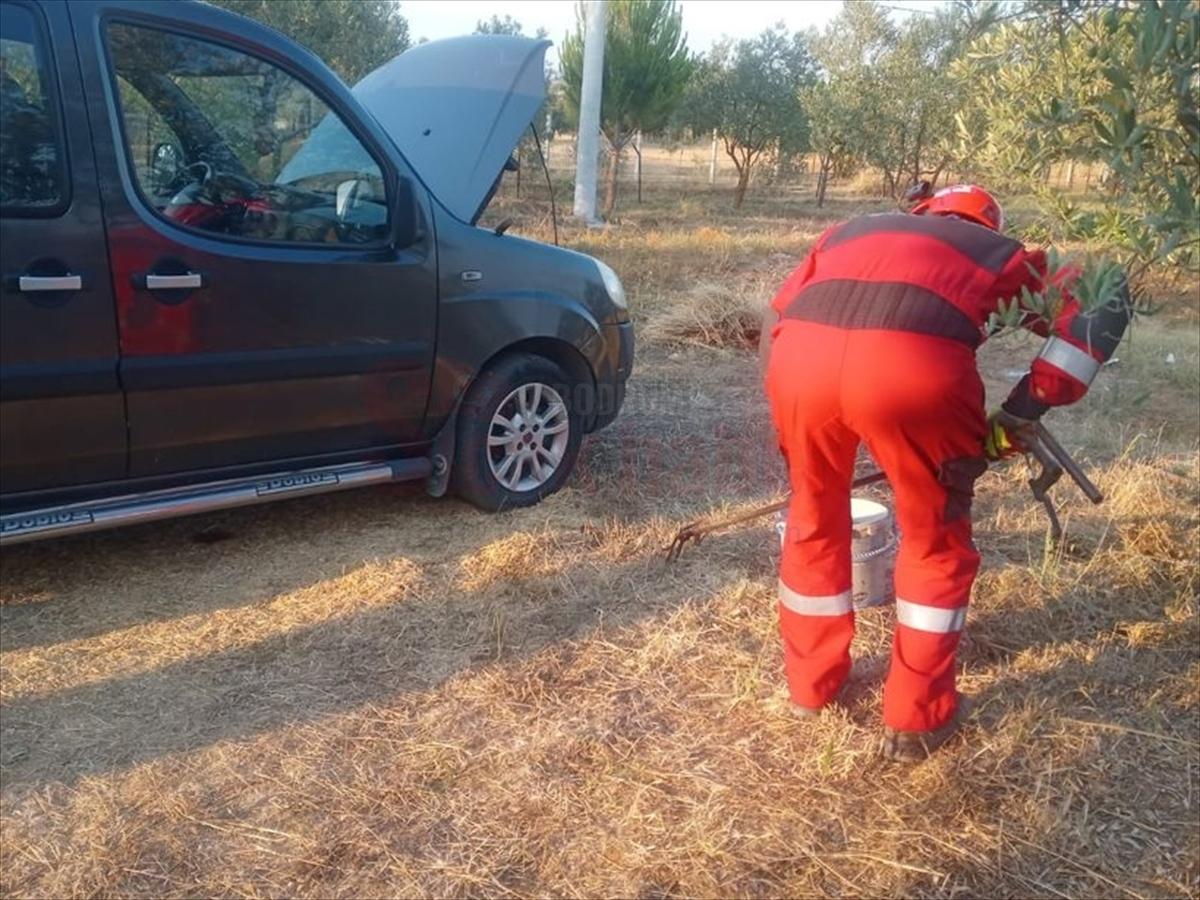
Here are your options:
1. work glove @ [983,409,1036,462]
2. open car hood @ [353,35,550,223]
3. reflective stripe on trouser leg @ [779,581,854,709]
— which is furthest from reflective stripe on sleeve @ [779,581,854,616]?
open car hood @ [353,35,550,223]

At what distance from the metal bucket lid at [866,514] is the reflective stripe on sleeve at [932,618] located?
0.92m

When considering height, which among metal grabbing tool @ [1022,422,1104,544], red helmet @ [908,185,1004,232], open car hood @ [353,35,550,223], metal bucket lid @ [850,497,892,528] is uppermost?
open car hood @ [353,35,550,223]

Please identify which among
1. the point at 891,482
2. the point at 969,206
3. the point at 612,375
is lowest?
the point at 612,375

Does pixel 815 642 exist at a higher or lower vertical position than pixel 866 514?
lower

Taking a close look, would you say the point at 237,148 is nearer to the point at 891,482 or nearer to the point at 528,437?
the point at 528,437

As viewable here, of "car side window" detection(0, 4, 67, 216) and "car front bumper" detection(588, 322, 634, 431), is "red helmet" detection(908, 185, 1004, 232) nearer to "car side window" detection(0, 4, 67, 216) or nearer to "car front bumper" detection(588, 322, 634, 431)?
"car front bumper" detection(588, 322, 634, 431)

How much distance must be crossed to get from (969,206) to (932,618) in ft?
3.74

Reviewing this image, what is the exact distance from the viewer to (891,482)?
119 inches

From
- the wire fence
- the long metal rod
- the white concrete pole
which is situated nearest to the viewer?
Result: the long metal rod

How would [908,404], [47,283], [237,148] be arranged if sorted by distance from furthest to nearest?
[237,148]
[47,283]
[908,404]

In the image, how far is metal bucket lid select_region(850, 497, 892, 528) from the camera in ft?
13.2

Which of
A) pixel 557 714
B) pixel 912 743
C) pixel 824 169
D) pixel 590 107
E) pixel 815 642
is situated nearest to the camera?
pixel 912 743

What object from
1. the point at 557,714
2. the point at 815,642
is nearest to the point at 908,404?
the point at 815,642

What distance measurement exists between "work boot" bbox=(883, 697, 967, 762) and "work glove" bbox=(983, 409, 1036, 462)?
78 cm
